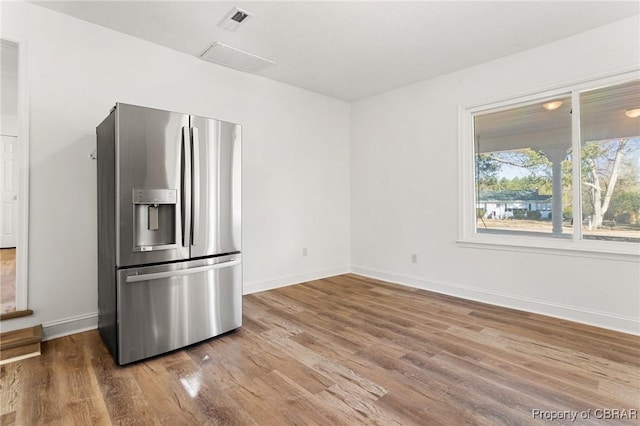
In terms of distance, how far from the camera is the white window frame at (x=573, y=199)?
2701mm

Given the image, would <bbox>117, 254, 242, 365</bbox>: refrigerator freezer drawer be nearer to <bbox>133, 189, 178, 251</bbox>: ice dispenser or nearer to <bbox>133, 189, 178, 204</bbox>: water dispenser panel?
<bbox>133, 189, 178, 251</bbox>: ice dispenser

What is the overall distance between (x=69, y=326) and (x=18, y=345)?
0.43 metres

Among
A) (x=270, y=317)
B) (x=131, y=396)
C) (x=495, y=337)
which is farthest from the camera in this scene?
(x=270, y=317)

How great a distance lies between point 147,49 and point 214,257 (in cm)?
217

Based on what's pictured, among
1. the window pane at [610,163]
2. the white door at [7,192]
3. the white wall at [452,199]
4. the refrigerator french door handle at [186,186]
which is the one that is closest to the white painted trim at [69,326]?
the refrigerator french door handle at [186,186]

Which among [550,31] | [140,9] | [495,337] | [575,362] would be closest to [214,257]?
[140,9]

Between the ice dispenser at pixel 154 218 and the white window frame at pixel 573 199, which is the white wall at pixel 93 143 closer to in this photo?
the ice dispenser at pixel 154 218

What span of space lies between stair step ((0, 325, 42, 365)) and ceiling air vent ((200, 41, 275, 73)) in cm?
288

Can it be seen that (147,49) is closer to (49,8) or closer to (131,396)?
(49,8)

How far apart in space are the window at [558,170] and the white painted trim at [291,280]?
74.9 inches

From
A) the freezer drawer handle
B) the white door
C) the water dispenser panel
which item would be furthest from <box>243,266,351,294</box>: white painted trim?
the white door

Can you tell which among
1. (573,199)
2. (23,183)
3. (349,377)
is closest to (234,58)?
(23,183)

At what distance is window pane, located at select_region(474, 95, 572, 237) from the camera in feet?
10.1

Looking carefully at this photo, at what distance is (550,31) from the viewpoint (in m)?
2.80
